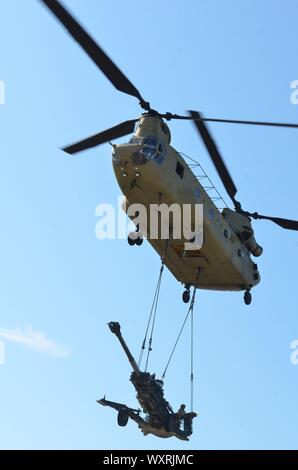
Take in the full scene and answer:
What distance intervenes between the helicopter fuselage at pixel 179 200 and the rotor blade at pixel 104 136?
3.71 ft

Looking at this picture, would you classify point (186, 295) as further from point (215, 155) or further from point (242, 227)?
point (215, 155)

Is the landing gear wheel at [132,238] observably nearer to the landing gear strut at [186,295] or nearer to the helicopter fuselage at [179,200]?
the helicopter fuselage at [179,200]

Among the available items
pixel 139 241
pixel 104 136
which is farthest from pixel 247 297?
pixel 104 136

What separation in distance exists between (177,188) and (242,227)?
8.19m

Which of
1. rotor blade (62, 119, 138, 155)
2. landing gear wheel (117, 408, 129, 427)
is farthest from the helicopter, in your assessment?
landing gear wheel (117, 408, 129, 427)

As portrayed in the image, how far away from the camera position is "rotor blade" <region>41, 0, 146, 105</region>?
27.9 metres

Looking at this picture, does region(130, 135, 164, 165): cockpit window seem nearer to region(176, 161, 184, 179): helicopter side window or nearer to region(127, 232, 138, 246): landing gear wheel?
region(176, 161, 184, 179): helicopter side window

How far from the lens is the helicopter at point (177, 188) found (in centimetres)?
3164

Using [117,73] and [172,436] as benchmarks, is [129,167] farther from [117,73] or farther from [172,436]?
[172,436]
